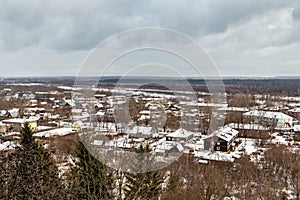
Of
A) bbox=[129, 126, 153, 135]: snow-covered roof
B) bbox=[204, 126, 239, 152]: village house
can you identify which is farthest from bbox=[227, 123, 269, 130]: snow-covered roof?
bbox=[129, 126, 153, 135]: snow-covered roof

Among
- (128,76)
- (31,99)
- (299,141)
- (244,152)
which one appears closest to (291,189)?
(244,152)

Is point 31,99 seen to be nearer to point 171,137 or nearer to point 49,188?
point 171,137

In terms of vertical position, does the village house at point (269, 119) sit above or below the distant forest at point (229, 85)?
below

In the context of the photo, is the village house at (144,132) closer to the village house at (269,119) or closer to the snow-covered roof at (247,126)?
the snow-covered roof at (247,126)

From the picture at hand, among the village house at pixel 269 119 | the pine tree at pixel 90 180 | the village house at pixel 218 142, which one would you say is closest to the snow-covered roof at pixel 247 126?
the village house at pixel 269 119

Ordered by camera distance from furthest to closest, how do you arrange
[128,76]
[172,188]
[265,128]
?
[265,128]
[172,188]
[128,76]

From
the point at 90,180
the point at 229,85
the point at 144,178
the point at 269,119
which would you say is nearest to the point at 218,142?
the point at 269,119

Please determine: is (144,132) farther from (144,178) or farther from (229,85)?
(229,85)
